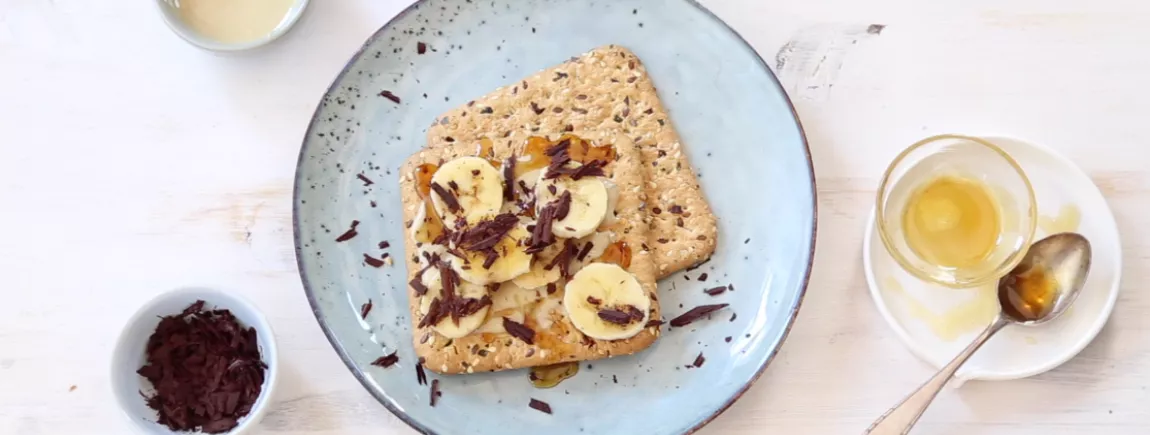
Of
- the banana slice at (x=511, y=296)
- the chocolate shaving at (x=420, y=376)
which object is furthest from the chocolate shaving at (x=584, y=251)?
the chocolate shaving at (x=420, y=376)

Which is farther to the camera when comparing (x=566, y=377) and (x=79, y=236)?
(x=79, y=236)

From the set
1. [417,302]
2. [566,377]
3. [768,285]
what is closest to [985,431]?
[768,285]

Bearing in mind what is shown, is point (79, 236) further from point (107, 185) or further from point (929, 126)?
point (929, 126)

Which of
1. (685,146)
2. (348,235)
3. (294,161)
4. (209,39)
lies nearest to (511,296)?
(348,235)

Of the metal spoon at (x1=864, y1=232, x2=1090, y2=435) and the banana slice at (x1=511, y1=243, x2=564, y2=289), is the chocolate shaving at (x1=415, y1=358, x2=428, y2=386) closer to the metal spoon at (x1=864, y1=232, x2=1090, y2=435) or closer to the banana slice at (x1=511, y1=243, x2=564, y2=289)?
the banana slice at (x1=511, y1=243, x2=564, y2=289)

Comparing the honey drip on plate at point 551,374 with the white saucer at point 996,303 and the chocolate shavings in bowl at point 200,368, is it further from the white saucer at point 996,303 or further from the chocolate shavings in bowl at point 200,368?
the white saucer at point 996,303

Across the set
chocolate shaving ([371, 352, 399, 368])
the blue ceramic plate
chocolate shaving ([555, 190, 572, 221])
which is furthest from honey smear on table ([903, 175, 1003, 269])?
chocolate shaving ([371, 352, 399, 368])

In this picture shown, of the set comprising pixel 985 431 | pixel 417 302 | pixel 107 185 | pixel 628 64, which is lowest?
pixel 985 431

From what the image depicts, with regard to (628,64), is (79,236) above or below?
below
